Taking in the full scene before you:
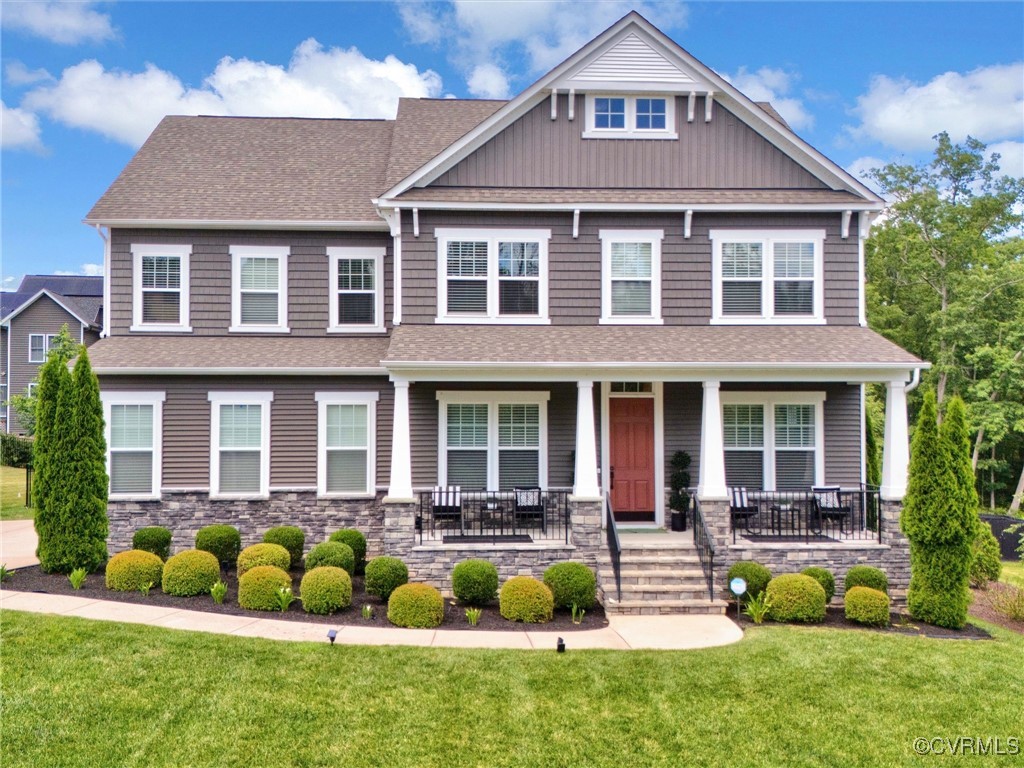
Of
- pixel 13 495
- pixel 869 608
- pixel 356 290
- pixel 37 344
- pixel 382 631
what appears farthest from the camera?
pixel 37 344

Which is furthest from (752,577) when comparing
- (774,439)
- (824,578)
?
(774,439)

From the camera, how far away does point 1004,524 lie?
2538 centimetres

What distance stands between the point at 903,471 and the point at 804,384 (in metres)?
2.43

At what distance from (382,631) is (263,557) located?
2.84 metres

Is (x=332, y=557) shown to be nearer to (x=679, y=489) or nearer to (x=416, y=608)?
(x=416, y=608)

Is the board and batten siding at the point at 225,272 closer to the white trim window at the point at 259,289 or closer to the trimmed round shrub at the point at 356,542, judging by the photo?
the white trim window at the point at 259,289

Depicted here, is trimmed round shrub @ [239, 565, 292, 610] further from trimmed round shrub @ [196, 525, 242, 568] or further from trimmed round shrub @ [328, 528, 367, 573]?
trimmed round shrub @ [196, 525, 242, 568]

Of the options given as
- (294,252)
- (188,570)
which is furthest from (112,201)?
(188,570)

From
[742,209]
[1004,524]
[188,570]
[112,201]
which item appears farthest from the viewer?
[1004,524]

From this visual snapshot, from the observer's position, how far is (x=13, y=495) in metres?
24.4

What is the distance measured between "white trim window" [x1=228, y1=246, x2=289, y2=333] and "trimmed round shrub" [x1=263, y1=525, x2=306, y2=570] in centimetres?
425

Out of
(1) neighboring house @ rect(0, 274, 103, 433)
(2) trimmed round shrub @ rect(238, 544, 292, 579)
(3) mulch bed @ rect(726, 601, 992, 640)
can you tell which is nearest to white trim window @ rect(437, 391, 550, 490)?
(2) trimmed round shrub @ rect(238, 544, 292, 579)

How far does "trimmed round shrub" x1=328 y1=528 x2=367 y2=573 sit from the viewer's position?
1254cm

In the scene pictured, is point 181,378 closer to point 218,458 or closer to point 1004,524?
point 218,458
